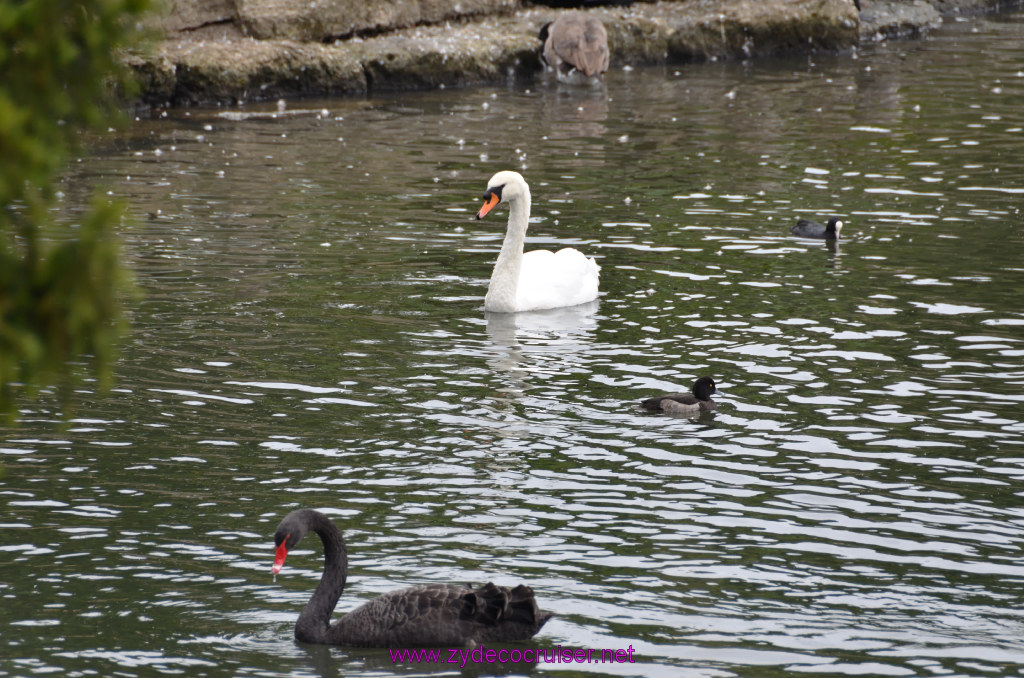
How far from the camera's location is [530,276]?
15.2m

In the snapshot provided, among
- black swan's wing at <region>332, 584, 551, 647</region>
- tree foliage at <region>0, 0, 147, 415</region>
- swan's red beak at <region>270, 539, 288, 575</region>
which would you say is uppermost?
tree foliage at <region>0, 0, 147, 415</region>

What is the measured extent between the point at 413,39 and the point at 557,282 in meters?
18.3

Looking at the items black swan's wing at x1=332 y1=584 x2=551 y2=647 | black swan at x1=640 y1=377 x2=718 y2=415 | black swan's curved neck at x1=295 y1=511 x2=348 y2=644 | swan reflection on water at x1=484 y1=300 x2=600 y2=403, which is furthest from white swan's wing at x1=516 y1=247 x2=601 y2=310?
black swan's wing at x1=332 y1=584 x2=551 y2=647

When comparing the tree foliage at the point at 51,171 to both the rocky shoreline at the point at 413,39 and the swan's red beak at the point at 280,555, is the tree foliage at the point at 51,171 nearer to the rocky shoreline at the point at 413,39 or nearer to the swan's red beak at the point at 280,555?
the swan's red beak at the point at 280,555

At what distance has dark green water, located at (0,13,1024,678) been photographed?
779cm

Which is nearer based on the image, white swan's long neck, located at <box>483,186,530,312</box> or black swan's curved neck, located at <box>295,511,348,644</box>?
black swan's curved neck, located at <box>295,511,348,644</box>

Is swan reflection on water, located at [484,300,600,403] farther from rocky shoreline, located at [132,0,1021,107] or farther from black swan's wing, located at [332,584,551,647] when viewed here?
rocky shoreline, located at [132,0,1021,107]

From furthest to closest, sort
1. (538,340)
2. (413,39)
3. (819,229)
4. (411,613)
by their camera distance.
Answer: (413,39) < (819,229) < (538,340) < (411,613)

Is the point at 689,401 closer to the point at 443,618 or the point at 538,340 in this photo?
the point at 538,340

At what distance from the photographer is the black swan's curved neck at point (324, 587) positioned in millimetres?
7648

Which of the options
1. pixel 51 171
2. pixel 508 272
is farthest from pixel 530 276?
pixel 51 171

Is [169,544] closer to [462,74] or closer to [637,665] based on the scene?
[637,665]

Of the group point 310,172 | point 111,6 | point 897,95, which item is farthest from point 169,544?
point 897,95

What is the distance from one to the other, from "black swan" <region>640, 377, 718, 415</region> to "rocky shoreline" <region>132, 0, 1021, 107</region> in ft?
55.2
